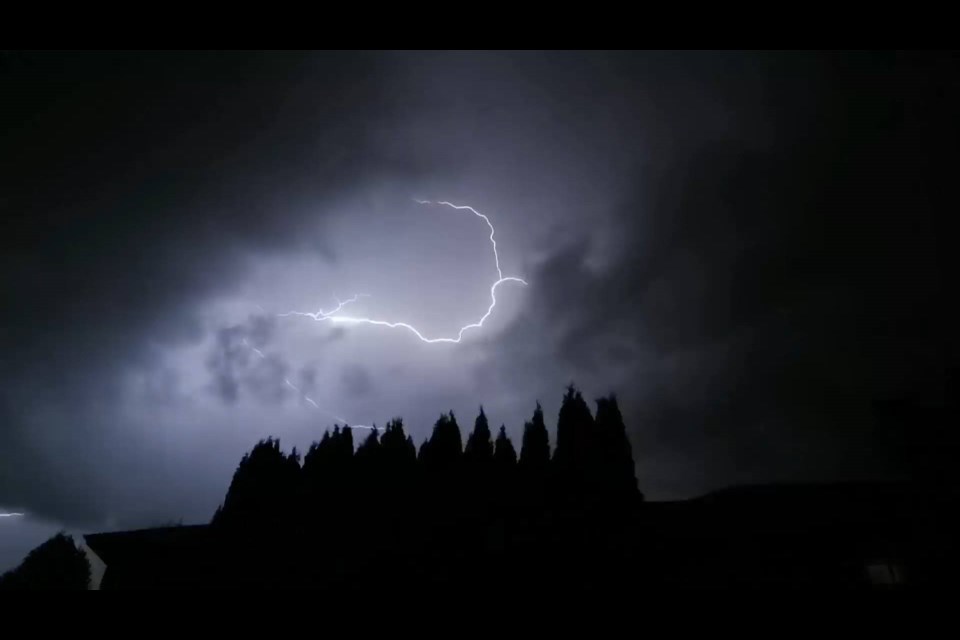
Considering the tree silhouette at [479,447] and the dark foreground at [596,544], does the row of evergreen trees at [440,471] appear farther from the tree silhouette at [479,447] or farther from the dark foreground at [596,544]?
the dark foreground at [596,544]

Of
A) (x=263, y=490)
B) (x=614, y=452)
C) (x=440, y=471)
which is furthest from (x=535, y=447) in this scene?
(x=263, y=490)

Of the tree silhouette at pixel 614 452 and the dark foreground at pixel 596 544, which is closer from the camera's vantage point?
the dark foreground at pixel 596 544

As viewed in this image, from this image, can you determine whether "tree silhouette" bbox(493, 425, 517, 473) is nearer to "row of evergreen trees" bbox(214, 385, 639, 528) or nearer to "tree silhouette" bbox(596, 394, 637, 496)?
"row of evergreen trees" bbox(214, 385, 639, 528)

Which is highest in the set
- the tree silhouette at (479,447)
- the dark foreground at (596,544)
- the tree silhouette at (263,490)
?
the tree silhouette at (479,447)

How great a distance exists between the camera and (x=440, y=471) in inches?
1016

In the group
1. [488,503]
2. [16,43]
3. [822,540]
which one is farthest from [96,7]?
[488,503]

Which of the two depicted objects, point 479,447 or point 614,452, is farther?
point 479,447

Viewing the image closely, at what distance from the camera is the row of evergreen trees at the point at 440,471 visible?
76.7 feet

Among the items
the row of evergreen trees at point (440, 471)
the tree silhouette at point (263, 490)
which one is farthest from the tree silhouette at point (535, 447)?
the tree silhouette at point (263, 490)

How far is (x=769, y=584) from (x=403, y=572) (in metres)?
20.3

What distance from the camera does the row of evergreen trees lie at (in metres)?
23.4

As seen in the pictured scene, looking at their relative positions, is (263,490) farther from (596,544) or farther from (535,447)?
(596,544)

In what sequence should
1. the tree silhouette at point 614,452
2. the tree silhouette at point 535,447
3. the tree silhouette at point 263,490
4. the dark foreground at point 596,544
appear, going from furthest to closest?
the tree silhouette at point 535,447 < the tree silhouette at point 263,490 < the tree silhouette at point 614,452 < the dark foreground at point 596,544

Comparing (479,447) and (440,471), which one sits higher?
(479,447)
